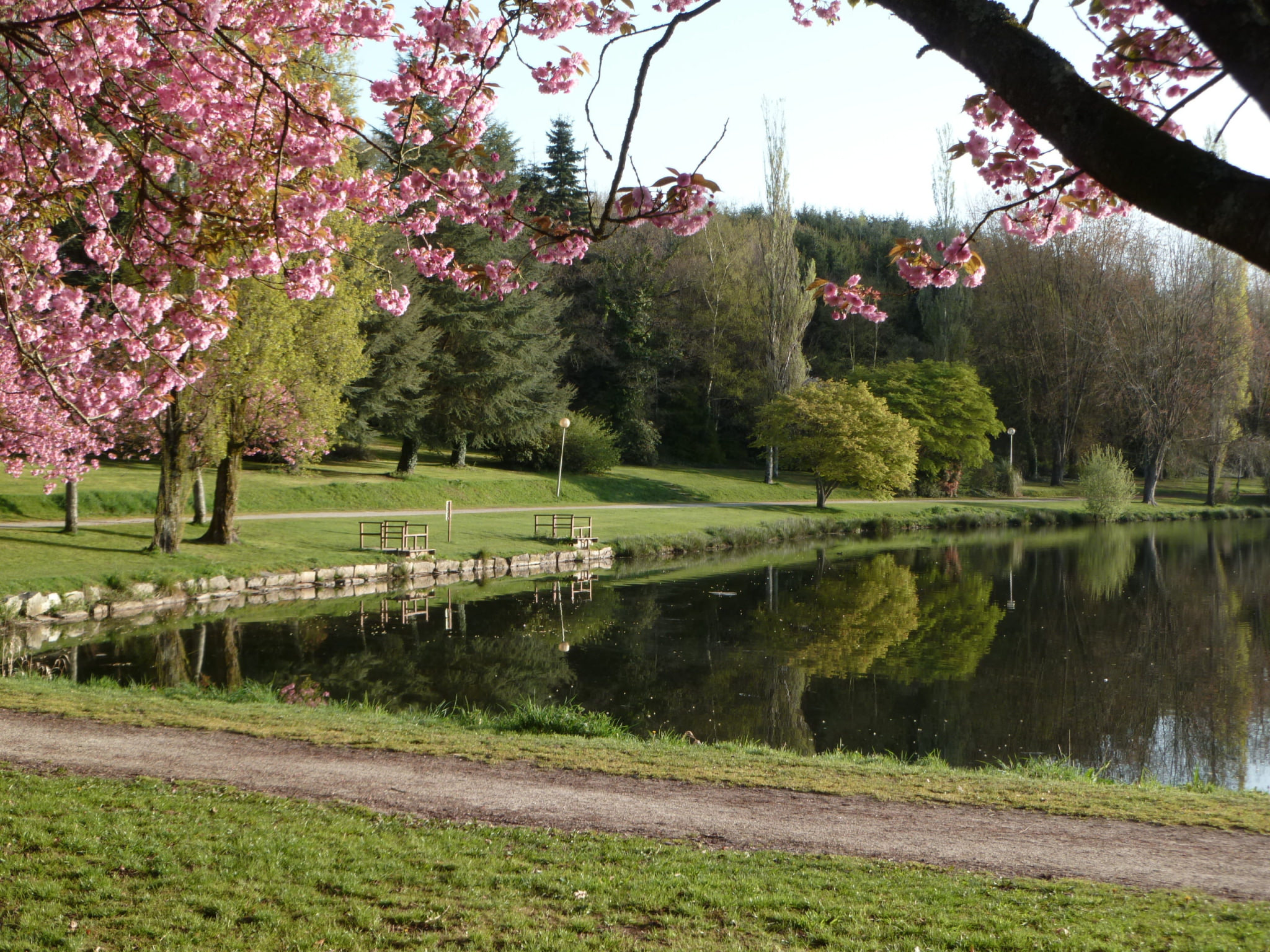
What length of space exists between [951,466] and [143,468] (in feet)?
117

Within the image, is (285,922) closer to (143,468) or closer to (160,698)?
(160,698)


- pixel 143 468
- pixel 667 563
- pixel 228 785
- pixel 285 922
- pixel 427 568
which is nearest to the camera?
pixel 285 922

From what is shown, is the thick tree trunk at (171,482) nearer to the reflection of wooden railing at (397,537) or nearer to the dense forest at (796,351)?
the reflection of wooden railing at (397,537)

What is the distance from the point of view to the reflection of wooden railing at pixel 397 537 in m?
23.2

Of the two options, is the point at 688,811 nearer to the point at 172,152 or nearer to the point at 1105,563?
the point at 172,152

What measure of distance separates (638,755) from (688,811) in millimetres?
1866

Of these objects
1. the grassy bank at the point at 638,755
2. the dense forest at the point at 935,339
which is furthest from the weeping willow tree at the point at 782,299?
the grassy bank at the point at 638,755

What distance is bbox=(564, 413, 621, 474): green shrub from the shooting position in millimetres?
41906

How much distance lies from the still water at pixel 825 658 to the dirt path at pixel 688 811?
167 inches

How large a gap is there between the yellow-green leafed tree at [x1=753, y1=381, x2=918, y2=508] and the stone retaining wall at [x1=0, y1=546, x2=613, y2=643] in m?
15.3

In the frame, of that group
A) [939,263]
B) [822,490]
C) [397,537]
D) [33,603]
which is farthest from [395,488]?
[939,263]

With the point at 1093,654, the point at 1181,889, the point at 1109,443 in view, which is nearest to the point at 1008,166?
the point at 1181,889

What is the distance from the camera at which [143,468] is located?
3075 centimetres

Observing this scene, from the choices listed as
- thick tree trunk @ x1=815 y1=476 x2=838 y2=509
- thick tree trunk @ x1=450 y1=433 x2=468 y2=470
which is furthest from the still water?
thick tree trunk @ x1=450 y1=433 x2=468 y2=470
